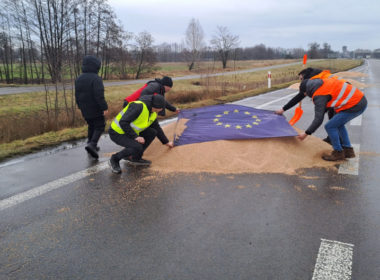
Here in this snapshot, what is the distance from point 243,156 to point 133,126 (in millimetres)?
1910

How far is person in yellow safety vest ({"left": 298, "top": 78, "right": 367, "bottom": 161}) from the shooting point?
5199 millimetres

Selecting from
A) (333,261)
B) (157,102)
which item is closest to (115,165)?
(157,102)

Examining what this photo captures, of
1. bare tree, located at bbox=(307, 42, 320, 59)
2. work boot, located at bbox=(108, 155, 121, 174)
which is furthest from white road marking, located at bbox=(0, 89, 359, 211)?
bare tree, located at bbox=(307, 42, 320, 59)

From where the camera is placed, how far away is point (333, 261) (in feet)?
9.05

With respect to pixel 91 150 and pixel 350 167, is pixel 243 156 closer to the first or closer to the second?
pixel 350 167

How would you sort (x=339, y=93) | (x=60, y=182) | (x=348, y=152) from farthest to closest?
(x=348, y=152)
(x=339, y=93)
(x=60, y=182)

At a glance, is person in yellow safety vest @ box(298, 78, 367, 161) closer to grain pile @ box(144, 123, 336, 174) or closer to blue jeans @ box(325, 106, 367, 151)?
blue jeans @ box(325, 106, 367, 151)

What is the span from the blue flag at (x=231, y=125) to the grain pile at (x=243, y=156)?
0.15 m

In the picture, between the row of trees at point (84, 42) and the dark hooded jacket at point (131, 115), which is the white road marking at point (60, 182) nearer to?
the dark hooded jacket at point (131, 115)

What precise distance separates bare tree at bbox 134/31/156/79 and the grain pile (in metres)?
34.4

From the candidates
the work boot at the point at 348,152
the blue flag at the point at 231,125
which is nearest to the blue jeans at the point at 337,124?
the work boot at the point at 348,152

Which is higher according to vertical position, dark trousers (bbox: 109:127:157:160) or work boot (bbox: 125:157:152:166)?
dark trousers (bbox: 109:127:157:160)

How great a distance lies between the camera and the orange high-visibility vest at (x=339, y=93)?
17.1 ft

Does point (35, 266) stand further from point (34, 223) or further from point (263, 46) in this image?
point (263, 46)
